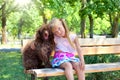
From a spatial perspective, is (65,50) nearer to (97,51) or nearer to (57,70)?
(57,70)

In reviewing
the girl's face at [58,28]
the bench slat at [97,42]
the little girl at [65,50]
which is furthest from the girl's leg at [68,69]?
the bench slat at [97,42]

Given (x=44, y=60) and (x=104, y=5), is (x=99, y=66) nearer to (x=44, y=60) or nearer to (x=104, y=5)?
(x=44, y=60)

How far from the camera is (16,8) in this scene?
26.7m

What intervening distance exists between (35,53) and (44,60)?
180mm

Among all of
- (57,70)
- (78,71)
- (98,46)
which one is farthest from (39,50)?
(98,46)

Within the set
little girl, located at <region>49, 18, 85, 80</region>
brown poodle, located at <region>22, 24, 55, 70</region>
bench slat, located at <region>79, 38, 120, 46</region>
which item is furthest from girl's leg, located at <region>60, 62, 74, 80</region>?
bench slat, located at <region>79, 38, 120, 46</region>

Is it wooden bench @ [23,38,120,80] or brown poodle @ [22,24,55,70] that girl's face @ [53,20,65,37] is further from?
wooden bench @ [23,38,120,80]

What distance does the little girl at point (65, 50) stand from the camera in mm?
5008

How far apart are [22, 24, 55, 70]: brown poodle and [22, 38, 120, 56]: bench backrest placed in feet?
2.87

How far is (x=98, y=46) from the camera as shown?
6379mm

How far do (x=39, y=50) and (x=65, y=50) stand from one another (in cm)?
46

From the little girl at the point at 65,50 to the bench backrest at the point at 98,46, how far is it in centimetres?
55

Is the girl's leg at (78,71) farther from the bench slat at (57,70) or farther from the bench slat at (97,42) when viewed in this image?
the bench slat at (97,42)

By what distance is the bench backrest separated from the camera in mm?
5898
